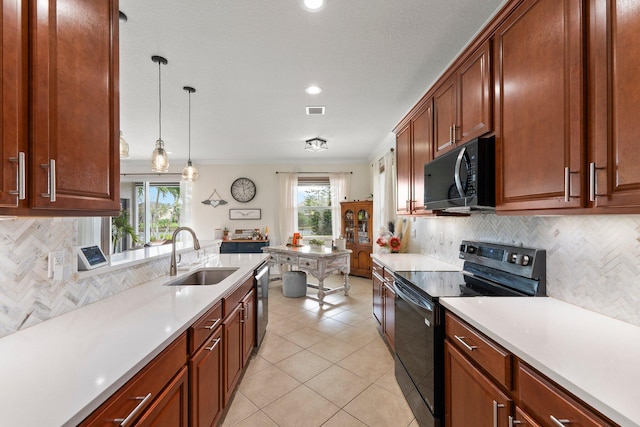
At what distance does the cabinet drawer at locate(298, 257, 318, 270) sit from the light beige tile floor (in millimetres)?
668

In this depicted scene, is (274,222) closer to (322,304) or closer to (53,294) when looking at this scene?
(322,304)

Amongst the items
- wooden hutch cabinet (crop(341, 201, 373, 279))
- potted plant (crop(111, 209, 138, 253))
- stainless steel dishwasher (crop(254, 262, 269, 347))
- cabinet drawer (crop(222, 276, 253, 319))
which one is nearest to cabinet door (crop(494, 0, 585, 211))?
cabinet drawer (crop(222, 276, 253, 319))

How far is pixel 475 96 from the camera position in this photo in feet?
5.49

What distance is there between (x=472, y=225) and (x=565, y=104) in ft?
4.31

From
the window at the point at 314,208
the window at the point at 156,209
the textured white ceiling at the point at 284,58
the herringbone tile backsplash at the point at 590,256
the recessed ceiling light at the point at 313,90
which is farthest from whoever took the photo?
the window at the point at 314,208

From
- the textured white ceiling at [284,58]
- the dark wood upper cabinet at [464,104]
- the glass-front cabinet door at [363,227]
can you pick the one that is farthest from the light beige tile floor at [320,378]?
the textured white ceiling at [284,58]

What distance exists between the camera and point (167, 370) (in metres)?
1.05

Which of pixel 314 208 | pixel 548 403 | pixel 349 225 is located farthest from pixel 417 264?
pixel 314 208

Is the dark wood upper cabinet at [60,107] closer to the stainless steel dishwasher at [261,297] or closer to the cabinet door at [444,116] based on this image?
the stainless steel dishwasher at [261,297]

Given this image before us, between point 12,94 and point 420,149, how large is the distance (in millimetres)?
2456

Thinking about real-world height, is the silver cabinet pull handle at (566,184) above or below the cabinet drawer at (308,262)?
above

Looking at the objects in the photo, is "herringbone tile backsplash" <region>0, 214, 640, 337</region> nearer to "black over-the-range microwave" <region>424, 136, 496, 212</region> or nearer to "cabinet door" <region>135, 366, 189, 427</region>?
"black over-the-range microwave" <region>424, 136, 496, 212</region>

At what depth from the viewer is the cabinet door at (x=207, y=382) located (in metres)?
1.27

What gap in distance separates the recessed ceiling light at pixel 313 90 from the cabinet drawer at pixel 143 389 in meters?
2.32
